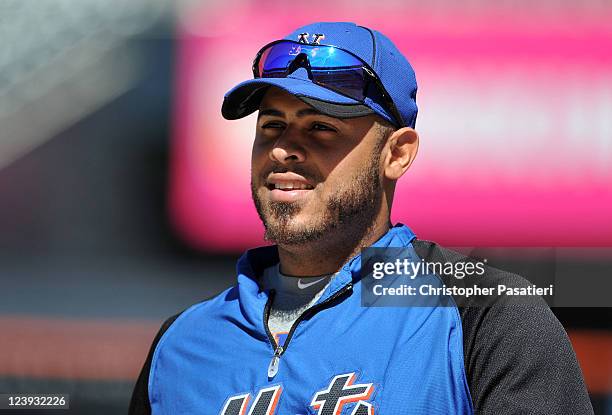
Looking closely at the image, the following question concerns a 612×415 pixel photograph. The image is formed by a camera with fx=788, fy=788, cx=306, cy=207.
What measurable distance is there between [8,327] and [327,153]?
1316mm

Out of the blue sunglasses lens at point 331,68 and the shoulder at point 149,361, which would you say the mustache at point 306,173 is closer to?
the blue sunglasses lens at point 331,68

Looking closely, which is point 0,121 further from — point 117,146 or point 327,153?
point 327,153

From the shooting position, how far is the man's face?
139 centimetres

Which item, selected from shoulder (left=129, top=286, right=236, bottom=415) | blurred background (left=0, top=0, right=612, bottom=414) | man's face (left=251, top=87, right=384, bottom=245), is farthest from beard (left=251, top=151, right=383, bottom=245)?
blurred background (left=0, top=0, right=612, bottom=414)

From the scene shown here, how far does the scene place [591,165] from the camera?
2074 mm

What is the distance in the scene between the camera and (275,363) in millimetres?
1331

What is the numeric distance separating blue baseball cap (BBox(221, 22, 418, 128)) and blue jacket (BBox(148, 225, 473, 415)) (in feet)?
0.80

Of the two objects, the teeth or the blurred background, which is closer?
the teeth

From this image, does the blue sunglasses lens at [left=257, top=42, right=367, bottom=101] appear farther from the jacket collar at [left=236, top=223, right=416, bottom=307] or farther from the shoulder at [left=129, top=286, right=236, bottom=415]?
the shoulder at [left=129, top=286, right=236, bottom=415]

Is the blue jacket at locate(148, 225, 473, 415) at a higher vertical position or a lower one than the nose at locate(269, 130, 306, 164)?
lower

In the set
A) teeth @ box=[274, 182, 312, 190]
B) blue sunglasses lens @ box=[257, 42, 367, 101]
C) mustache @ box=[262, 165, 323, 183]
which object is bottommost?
teeth @ box=[274, 182, 312, 190]

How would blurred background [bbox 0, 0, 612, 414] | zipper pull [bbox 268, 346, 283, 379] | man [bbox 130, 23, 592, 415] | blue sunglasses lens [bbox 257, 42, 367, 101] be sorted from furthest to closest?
1. blurred background [bbox 0, 0, 612, 414]
2. blue sunglasses lens [bbox 257, 42, 367, 101]
3. zipper pull [bbox 268, 346, 283, 379]
4. man [bbox 130, 23, 592, 415]

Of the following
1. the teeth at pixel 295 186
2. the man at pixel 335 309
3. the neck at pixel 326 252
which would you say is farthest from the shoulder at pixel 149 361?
the teeth at pixel 295 186

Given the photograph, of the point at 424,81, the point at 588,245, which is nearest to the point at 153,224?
the point at 424,81
